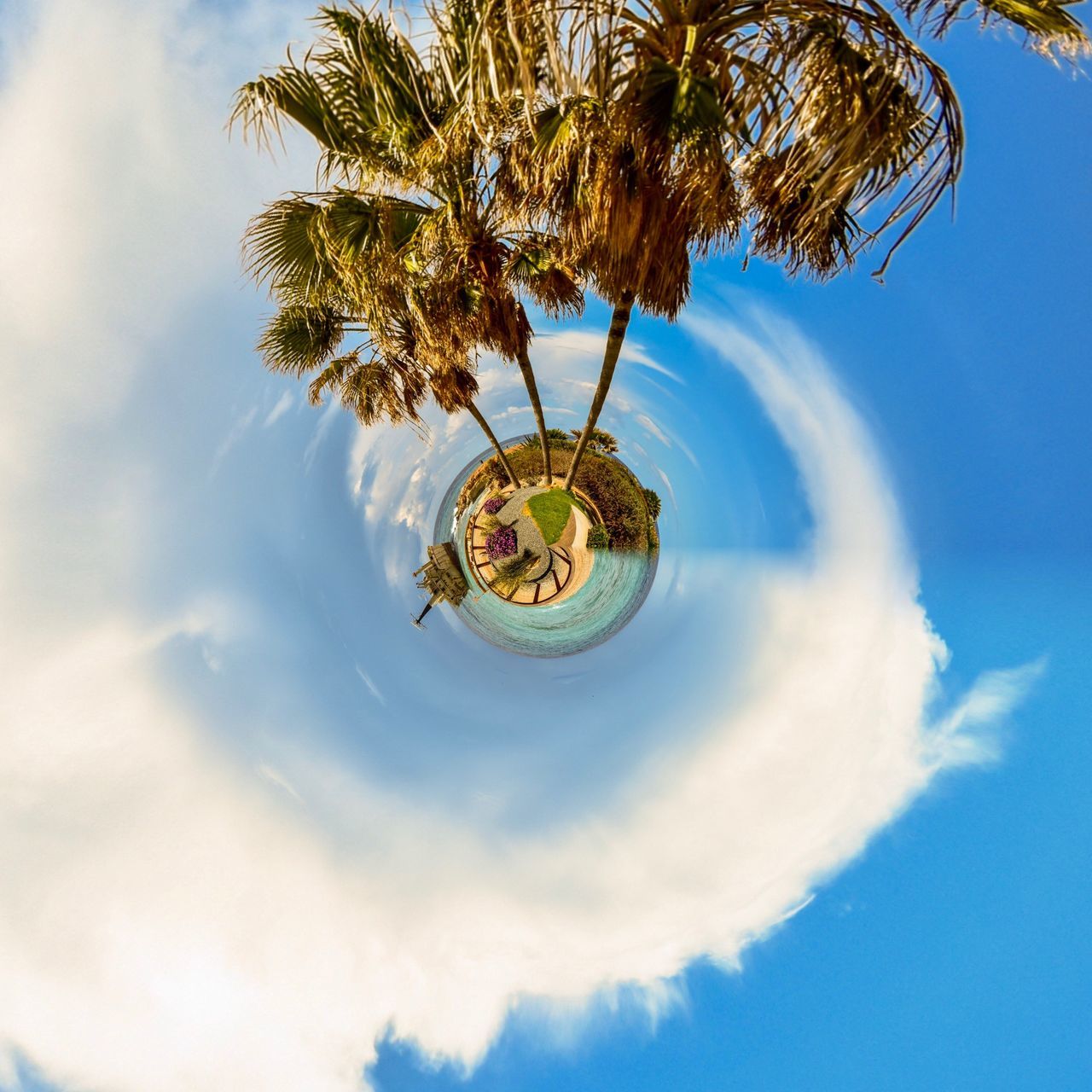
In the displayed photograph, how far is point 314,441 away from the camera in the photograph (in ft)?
19.5

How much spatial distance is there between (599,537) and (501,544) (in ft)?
4.03

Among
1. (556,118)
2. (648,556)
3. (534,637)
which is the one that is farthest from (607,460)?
(556,118)

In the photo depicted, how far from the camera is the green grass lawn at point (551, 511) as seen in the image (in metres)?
7.26

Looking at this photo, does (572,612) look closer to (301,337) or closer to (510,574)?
(510,574)

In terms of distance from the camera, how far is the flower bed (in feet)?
23.6

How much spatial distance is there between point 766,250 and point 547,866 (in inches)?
211

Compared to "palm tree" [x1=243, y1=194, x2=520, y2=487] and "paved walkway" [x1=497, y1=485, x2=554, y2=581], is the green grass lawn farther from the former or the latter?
"palm tree" [x1=243, y1=194, x2=520, y2=487]

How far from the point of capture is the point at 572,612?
7.14m

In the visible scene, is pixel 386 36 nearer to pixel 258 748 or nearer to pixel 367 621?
pixel 367 621

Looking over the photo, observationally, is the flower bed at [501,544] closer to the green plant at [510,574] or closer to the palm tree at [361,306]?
the green plant at [510,574]

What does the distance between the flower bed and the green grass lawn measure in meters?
0.36

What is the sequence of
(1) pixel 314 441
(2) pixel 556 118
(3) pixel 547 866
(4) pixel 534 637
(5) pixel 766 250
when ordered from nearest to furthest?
(2) pixel 556 118, (5) pixel 766 250, (3) pixel 547 866, (1) pixel 314 441, (4) pixel 534 637

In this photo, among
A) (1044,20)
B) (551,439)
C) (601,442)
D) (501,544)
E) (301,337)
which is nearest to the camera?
(1044,20)

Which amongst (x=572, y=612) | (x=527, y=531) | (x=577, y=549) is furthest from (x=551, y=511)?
(x=572, y=612)
